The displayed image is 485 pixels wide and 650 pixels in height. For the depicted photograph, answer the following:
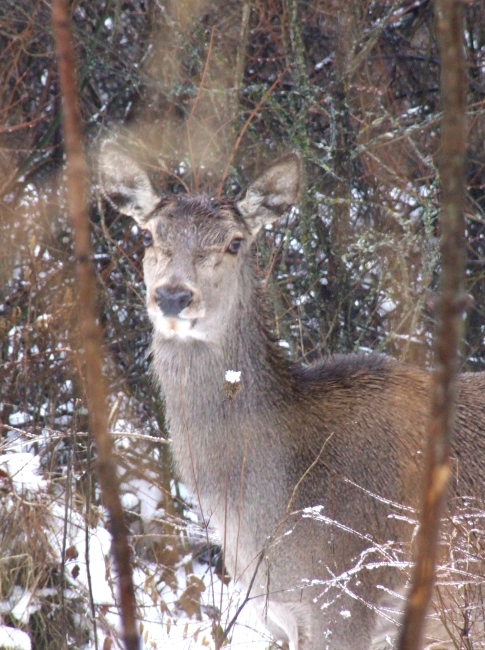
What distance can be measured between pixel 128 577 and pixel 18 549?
13.2 ft

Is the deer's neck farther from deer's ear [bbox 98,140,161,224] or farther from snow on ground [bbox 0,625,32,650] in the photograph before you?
snow on ground [bbox 0,625,32,650]

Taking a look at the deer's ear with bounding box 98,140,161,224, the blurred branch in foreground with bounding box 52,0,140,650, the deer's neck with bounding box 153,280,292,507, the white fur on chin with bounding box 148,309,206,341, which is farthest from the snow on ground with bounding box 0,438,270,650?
the blurred branch in foreground with bounding box 52,0,140,650

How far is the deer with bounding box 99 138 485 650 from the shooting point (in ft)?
11.9

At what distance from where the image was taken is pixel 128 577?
32.1 inches

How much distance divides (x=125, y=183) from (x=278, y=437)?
5.22 feet

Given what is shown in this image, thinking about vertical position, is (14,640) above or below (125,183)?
below

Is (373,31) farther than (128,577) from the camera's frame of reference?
Yes

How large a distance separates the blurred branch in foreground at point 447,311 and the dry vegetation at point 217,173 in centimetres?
511

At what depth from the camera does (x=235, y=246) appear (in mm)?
4004

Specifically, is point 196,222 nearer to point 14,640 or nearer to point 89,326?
point 14,640

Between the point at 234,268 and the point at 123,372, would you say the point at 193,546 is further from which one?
the point at 234,268

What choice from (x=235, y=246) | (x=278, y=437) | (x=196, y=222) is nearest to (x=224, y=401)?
(x=278, y=437)

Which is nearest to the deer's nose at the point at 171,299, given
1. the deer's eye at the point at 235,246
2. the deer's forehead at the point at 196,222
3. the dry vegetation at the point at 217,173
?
the deer's forehead at the point at 196,222

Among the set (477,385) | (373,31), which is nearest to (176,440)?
(477,385)
